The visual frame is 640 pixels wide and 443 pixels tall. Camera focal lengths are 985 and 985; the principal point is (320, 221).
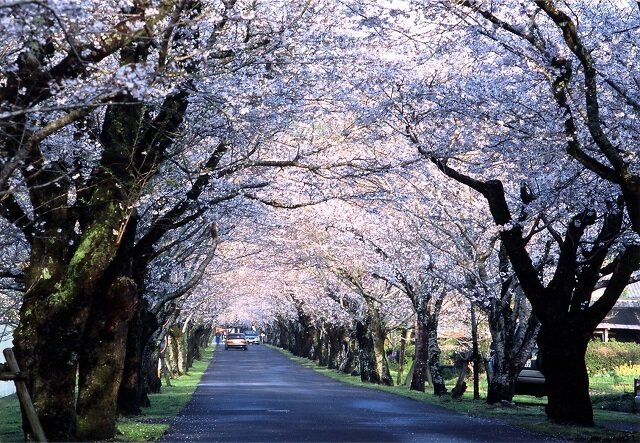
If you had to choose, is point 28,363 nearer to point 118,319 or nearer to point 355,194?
point 118,319

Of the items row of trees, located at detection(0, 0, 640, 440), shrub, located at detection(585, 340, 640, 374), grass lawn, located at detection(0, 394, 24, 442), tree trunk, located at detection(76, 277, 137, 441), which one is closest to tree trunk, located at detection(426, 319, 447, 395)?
row of trees, located at detection(0, 0, 640, 440)

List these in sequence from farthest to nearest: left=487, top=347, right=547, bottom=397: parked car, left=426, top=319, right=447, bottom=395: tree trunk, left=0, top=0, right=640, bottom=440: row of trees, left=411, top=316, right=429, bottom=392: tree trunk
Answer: left=411, top=316, right=429, bottom=392: tree trunk, left=426, top=319, right=447, bottom=395: tree trunk, left=487, top=347, right=547, bottom=397: parked car, left=0, top=0, right=640, bottom=440: row of trees

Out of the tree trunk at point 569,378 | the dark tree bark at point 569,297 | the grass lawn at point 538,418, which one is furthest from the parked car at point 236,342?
the tree trunk at point 569,378

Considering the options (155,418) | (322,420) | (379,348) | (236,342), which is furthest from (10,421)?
(236,342)

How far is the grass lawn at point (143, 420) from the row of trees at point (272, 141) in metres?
0.77

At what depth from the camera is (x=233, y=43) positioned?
14766 mm

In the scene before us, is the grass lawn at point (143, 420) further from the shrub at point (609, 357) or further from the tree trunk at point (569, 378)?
the shrub at point (609, 357)

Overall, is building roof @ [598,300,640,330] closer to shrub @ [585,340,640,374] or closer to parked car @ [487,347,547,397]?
shrub @ [585,340,640,374]

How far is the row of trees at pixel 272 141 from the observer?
12.1 metres

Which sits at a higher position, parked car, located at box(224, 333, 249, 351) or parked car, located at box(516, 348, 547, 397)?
parked car, located at box(224, 333, 249, 351)

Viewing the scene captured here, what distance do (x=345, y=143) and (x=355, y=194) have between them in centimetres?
199

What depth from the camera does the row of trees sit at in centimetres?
1211

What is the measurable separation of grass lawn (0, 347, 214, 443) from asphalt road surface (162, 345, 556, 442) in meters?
0.34

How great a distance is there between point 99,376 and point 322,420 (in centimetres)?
629
